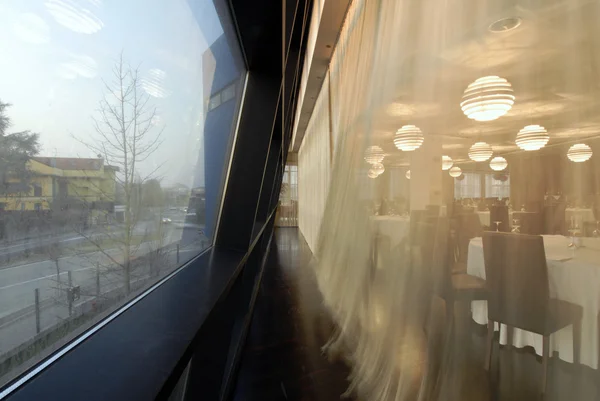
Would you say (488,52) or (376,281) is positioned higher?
(488,52)

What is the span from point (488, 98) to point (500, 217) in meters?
0.46

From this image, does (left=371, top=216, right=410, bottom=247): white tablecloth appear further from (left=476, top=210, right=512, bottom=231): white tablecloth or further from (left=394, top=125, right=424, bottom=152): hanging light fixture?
(left=476, top=210, right=512, bottom=231): white tablecloth

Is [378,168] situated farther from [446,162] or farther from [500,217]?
[500,217]

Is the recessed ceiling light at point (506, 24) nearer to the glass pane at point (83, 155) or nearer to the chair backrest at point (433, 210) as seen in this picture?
the chair backrest at point (433, 210)

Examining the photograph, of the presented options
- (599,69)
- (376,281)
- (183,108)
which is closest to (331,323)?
(376,281)

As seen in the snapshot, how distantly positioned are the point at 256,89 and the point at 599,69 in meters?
1.96

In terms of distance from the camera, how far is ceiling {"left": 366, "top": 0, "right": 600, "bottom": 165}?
840 millimetres

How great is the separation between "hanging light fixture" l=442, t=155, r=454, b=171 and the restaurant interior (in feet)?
0.06

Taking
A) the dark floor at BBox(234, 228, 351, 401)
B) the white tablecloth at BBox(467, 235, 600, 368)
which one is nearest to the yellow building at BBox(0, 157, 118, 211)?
the white tablecloth at BBox(467, 235, 600, 368)

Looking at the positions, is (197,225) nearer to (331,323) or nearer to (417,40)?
(417,40)

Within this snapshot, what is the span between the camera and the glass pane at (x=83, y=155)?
0.49 m

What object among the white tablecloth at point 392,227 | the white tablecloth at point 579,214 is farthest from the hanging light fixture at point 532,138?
the white tablecloth at point 392,227

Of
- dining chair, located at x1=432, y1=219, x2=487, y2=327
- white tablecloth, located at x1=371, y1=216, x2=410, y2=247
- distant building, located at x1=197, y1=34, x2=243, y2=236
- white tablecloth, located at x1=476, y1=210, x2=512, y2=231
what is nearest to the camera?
white tablecloth, located at x1=476, y1=210, x2=512, y2=231

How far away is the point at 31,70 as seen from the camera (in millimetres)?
511
